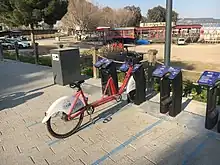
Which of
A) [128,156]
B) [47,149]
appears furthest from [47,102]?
[128,156]

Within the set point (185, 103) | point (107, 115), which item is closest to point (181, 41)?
point (185, 103)

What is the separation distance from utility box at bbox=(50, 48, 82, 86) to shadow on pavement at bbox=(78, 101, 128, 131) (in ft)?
8.21

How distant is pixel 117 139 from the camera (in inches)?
134

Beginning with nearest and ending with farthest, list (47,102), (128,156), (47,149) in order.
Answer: (128,156), (47,149), (47,102)

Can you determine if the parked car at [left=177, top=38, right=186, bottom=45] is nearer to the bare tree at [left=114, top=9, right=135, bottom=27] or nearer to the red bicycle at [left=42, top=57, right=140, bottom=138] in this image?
the bare tree at [left=114, top=9, right=135, bottom=27]

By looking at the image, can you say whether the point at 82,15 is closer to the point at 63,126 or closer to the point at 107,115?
the point at 107,115

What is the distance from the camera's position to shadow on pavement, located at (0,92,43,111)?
201 inches

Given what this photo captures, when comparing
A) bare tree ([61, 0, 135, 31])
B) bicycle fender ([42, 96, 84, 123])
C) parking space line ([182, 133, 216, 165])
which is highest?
bare tree ([61, 0, 135, 31])

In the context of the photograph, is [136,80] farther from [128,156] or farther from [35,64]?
[35,64]

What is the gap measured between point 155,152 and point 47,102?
3051 mm

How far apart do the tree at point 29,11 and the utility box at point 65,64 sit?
31.5 ft

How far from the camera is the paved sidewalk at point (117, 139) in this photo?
2.95 m

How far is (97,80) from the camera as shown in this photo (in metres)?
6.91

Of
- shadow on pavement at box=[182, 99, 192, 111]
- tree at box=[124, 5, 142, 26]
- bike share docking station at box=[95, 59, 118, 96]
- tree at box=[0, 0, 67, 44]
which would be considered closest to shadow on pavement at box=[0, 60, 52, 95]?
bike share docking station at box=[95, 59, 118, 96]
